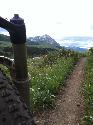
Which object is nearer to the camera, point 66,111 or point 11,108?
point 11,108

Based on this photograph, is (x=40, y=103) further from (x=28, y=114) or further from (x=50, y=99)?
(x=28, y=114)

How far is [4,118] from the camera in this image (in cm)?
187

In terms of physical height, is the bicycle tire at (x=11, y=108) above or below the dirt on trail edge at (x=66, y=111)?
above

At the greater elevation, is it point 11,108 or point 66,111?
point 11,108

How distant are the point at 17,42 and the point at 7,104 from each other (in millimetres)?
606

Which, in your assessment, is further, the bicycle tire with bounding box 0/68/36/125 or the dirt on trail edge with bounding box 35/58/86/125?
the dirt on trail edge with bounding box 35/58/86/125

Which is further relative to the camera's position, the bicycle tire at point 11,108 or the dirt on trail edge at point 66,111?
the dirt on trail edge at point 66,111

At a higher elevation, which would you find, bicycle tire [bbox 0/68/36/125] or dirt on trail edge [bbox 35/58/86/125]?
bicycle tire [bbox 0/68/36/125]

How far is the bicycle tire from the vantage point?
6.15ft

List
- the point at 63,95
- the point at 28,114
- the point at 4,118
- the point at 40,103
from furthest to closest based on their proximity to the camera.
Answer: the point at 63,95 → the point at 40,103 → the point at 28,114 → the point at 4,118

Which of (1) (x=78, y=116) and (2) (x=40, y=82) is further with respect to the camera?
(2) (x=40, y=82)

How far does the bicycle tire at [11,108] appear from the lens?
1.88 m

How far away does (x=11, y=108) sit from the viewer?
1925 millimetres

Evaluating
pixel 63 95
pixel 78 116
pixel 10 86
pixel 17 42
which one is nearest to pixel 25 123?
pixel 10 86
